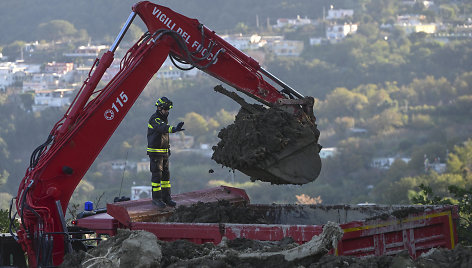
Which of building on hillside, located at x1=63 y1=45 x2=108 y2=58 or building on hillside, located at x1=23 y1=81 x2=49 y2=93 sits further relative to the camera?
building on hillside, located at x1=63 y1=45 x2=108 y2=58

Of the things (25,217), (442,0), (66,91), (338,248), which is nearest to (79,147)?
(25,217)

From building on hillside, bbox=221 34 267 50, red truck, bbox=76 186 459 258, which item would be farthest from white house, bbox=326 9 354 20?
red truck, bbox=76 186 459 258

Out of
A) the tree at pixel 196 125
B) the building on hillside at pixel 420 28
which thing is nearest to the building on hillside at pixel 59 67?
A: the tree at pixel 196 125

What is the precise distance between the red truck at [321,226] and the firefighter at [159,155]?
207 mm

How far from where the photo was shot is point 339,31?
131375 mm

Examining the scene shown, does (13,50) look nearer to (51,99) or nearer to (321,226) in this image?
(51,99)

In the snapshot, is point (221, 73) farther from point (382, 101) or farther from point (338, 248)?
point (382, 101)

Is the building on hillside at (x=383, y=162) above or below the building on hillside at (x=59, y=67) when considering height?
below

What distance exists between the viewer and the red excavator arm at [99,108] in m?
10.9

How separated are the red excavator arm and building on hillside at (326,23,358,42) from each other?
118 m

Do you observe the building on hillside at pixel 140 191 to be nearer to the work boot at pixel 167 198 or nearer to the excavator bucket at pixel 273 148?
the work boot at pixel 167 198

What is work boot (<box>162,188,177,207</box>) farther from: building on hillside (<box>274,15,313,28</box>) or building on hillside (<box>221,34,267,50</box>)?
building on hillside (<box>274,15,313,28</box>)

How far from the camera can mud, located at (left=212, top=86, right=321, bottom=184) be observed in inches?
428

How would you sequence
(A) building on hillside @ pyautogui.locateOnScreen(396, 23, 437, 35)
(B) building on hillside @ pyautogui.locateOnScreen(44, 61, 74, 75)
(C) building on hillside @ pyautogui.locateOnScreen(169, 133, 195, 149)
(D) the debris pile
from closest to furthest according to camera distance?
(D) the debris pile < (C) building on hillside @ pyautogui.locateOnScreen(169, 133, 195, 149) < (B) building on hillside @ pyautogui.locateOnScreen(44, 61, 74, 75) < (A) building on hillside @ pyautogui.locateOnScreen(396, 23, 437, 35)
